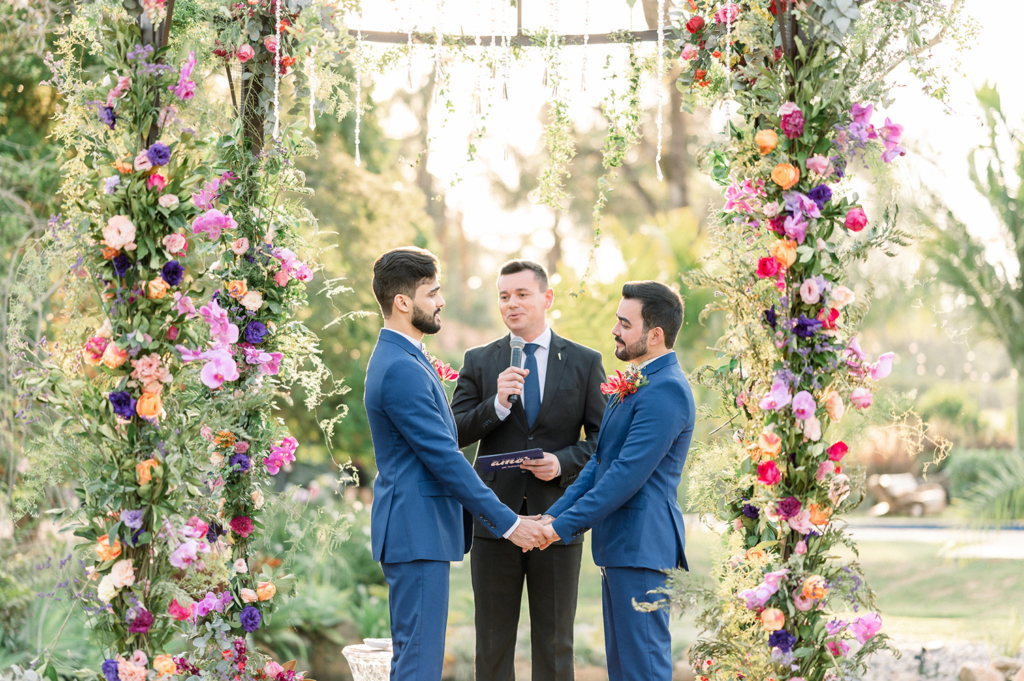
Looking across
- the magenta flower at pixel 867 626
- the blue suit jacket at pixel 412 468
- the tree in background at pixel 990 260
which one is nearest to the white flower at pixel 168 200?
the blue suit jacket at pixel 412 468

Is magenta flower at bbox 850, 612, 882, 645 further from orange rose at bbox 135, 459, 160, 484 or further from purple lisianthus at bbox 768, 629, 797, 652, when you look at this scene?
orange rose at bbox 135, 459, 160, 484

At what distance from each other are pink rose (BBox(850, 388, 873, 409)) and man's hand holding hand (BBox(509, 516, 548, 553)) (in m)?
1.22

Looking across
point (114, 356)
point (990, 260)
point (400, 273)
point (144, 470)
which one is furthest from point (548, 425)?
point (990, 260)

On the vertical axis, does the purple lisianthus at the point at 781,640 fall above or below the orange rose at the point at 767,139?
below

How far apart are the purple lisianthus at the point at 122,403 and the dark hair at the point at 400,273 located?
36.3 inches

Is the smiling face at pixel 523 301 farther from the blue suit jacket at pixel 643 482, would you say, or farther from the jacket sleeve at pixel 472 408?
the blue suit jacket at pixel 643 482

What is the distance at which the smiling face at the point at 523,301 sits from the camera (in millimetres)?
3834

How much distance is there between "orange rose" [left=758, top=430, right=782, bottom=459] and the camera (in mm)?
2748

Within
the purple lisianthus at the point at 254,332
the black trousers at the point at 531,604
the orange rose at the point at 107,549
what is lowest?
the black trousers at the point at 531,604

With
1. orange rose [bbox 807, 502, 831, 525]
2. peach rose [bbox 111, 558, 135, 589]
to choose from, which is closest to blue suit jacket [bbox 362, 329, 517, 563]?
peach rose [bbox 111, 558, 135, 589]

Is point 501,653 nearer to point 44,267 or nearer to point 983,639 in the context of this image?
point 44,267

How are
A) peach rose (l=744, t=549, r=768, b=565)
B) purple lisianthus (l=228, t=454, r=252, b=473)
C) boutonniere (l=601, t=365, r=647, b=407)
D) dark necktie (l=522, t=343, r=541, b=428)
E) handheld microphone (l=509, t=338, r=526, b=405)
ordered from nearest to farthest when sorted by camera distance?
peach rose (l=744, t=549, r=768, b=565), boutonniere (l=601, t=365, r=647, b=407), purple lisianthus (l=228, t=454, r=252, b=473), handheld microphone (l=509, t=338, r=526, b=405), dark necktie (l=522, t=343, r=541, b=428)

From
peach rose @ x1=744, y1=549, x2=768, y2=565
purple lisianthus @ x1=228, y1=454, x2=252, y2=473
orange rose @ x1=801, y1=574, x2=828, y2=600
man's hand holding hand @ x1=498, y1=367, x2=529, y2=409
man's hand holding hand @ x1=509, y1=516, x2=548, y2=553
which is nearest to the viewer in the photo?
orange rose @ x1=801, y1=574, x2=828, y2=600

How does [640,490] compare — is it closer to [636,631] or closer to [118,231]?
[636,631]
